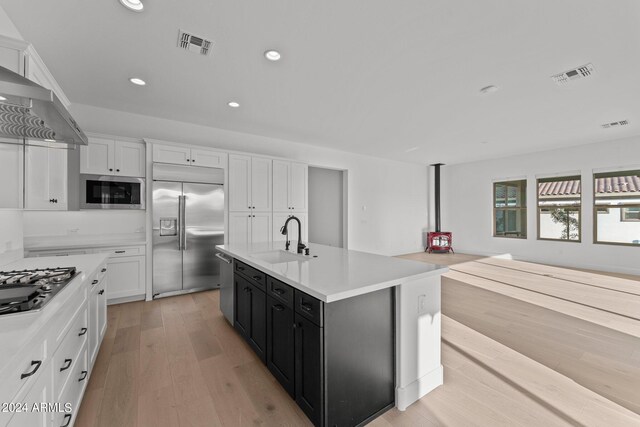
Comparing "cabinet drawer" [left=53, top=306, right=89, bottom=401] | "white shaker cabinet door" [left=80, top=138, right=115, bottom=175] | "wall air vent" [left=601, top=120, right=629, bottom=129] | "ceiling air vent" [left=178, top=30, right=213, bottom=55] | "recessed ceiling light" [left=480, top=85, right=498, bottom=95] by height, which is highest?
"wall air vent" [left=601, top=120, right=629, bottom=129]

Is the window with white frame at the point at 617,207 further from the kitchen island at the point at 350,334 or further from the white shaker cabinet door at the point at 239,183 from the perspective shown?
the white shaker cabinet door at the point at 239,183

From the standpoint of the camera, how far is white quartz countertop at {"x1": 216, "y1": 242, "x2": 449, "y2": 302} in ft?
4.72

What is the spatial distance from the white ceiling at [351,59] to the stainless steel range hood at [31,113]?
1.00 metres

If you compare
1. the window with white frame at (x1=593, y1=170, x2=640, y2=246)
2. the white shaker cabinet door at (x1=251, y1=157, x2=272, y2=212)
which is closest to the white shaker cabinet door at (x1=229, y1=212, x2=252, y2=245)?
the white shaker cabinet door at (x1=251, y1=157, x2=272, y2=212)

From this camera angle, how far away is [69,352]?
4.70 feet

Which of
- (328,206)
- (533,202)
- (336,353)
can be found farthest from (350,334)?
(533,202)

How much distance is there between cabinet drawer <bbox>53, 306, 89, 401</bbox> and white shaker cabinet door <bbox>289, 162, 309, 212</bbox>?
12.1ft

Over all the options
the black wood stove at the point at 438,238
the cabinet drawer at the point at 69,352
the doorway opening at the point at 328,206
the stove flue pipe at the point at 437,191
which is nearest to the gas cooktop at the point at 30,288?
the cabinet drawer at the point at 69,352

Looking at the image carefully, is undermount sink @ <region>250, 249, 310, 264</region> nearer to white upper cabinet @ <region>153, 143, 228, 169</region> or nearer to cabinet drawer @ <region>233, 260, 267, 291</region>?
cabinet drawer @ <region>233, 260, 267, 291</region>

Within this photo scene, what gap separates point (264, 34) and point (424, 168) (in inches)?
292

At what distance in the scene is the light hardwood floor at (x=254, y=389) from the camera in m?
1.64

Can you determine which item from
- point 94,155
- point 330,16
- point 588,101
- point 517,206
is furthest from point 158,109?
point 517,206

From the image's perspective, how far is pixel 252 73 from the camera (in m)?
2.95

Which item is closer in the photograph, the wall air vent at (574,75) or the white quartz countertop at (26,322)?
the white quartz countertop at (26,322)
